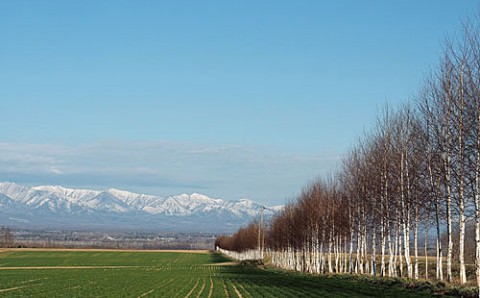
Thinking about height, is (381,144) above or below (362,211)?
above

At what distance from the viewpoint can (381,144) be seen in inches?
2067

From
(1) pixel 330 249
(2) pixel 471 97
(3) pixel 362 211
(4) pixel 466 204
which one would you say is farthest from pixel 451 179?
(1) pixel 330 249

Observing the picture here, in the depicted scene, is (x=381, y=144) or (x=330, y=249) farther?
(x=330, y=249)

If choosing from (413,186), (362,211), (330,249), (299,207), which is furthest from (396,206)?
(299,207)

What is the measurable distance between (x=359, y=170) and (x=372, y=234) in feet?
17.5

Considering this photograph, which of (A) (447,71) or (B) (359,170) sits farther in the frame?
(B) (359,170)

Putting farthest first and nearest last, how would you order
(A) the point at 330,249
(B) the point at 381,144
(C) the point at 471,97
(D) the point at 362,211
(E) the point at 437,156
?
1. (A) the point at 330,249
2. (D) the point at 362,211
3. (B) the point at 381,144
4. (E) the point at 437,156
5. (C) the point at 471,97

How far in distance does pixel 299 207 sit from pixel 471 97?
55.8 meters

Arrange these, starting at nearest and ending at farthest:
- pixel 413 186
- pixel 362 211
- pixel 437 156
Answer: pixel 437 156
pixel 413 186
pixel 362 211

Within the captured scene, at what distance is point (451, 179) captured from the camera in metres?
37.5

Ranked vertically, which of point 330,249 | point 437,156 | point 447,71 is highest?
point 447,71

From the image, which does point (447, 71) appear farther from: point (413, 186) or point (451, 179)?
point (413, 186)

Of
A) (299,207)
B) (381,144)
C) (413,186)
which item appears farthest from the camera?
(299,207)

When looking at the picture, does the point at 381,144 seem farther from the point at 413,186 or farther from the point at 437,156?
the point at 437,156
